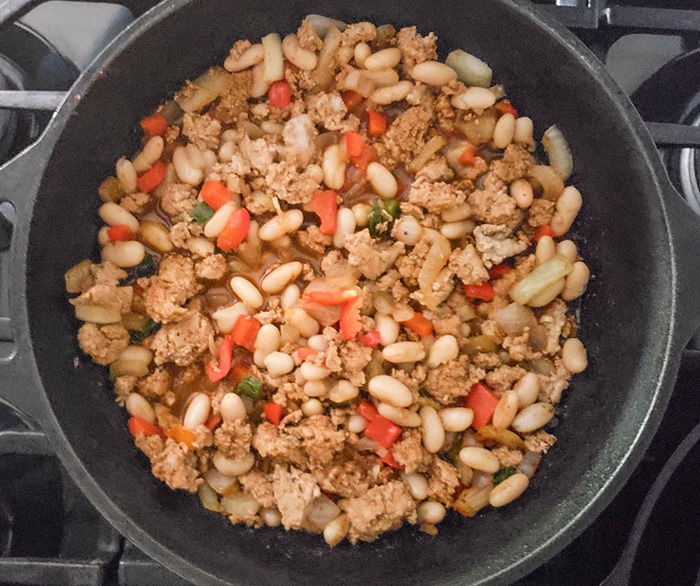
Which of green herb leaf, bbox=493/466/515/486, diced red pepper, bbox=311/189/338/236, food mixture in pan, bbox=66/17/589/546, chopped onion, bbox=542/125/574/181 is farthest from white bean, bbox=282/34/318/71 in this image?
green herb leaf, bbox=493/466/515/486

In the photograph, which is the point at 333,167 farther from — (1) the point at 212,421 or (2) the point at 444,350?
(1) the point at 212,421

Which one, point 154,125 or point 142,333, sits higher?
point 154,125

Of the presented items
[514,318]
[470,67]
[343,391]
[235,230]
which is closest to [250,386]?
[343,391]

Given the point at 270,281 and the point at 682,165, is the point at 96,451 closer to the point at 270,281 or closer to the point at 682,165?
the point at 270,281

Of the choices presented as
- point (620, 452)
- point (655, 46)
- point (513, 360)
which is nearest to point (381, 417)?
point (513, 360)

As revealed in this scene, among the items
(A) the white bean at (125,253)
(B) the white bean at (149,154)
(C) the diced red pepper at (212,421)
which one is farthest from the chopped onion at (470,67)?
(C) the diced red pepper at (212,421)

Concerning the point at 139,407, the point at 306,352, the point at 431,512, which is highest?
the point at 306,352

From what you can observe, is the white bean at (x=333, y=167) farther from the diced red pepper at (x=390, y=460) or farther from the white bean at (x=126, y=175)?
the diced red pepper at (x=390, y=460)

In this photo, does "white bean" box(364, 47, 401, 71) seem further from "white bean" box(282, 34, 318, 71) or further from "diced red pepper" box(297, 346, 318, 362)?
"diced red pepper" box(297, 346, 318, 362)
